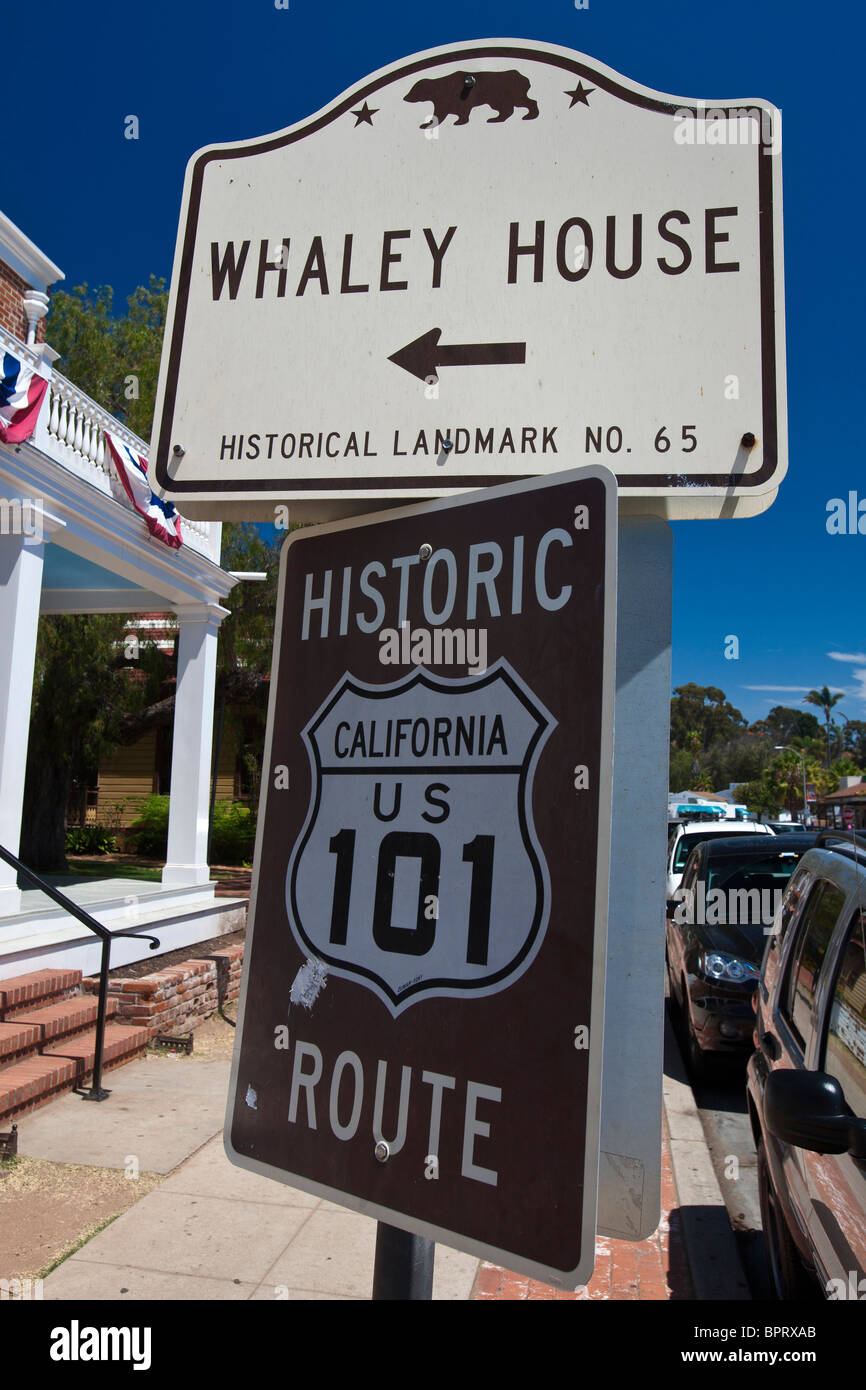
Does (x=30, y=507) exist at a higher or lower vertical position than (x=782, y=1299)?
higher

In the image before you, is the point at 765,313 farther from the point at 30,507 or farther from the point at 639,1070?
the point at 30,507

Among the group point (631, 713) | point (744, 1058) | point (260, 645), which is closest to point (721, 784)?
point (260, 645)

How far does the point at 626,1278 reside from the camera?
4.12 meters

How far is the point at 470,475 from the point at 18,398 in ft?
27.6

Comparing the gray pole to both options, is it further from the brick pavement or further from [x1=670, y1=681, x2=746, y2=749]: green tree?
[x1=670, y1=681, x2=746, y2=749]: green tree

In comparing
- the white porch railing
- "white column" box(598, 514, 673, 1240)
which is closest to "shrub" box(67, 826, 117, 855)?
the white porch railing

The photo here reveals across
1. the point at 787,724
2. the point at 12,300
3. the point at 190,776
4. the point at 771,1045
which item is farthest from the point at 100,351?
the point at 787,724

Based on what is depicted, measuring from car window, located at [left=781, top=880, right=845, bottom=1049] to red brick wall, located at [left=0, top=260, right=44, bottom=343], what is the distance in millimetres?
11577

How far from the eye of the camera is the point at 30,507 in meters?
8.88

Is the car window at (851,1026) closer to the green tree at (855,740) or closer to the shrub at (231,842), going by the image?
the shrub at (231,842)

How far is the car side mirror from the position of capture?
7.16 ft

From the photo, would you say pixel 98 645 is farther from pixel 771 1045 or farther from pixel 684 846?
pixel 771 1045

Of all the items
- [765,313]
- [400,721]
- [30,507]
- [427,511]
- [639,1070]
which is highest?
[30,507]

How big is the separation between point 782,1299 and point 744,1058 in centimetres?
428
